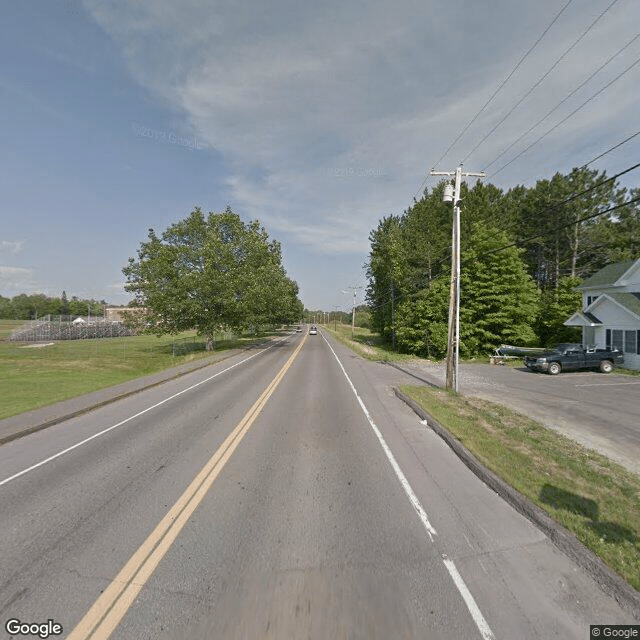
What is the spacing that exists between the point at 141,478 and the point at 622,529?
23.3ft

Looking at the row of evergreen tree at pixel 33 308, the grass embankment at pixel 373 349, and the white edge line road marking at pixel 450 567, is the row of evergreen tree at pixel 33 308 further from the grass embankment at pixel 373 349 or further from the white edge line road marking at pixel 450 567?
the white edge line road marking at pixel 450 567

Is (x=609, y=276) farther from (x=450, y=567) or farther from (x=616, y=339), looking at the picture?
(x=450, y=567)

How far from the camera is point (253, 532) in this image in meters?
4.51

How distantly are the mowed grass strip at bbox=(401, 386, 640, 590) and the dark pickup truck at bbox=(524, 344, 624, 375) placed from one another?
38.8 ft

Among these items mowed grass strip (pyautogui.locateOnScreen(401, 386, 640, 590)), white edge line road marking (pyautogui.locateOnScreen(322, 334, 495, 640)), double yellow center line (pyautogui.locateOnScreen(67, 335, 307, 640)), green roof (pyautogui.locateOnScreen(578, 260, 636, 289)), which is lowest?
double yellow center line (pyautogui.locateOnScreen(67, 335, 307, 640))

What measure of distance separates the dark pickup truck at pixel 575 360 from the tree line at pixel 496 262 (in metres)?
6.74

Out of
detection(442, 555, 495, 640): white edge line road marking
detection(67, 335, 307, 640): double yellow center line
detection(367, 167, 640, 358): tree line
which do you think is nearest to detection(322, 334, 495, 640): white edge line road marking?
detection(442, 555, 495, 640): white edge line road marking

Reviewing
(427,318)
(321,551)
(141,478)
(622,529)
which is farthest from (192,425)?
(427,318)

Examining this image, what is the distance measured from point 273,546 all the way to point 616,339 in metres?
27.2

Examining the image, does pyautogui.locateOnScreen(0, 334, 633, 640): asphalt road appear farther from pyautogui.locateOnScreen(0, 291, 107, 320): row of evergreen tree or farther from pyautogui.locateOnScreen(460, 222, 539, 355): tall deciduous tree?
pyautogui.locateOnScreen(0, 291, 107, 320): row of evergreen tree

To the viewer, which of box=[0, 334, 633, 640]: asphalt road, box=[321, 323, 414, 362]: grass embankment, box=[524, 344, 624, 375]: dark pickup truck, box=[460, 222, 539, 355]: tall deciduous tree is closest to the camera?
box=[0, 334, 633, 640]: asphalt road

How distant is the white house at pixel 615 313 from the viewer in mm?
21469

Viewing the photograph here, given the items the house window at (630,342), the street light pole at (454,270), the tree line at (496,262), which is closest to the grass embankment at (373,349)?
the tree line at (496,262)

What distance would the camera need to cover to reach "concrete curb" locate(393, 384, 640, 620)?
11.1 feet
